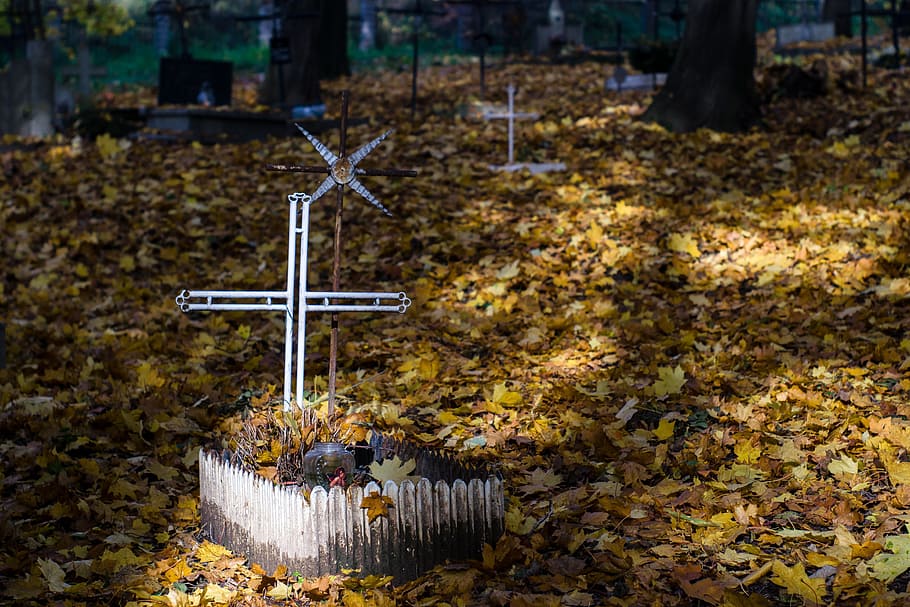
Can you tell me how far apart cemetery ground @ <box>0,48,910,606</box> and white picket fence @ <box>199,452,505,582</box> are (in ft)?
0.28

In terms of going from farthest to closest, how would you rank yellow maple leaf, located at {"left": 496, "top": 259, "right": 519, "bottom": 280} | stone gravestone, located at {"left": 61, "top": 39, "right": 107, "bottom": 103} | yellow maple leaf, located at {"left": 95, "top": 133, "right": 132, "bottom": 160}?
stone gravestone, located at {"left": 61, "top": 39, "right": 107, "bottom": 103}, yellow maple leaf, located at {"left": 95, "top": 133, "right": 132, "bottom": 160}, yellow maple leaf, located at {"left": 496, "top": 259, "right": 519, "bottom": 280}

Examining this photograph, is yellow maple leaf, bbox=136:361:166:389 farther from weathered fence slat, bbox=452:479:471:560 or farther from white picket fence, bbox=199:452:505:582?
weathered fence slat, bbox=452:479:471:560

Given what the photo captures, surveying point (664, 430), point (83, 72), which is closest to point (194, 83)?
point (83, 72)

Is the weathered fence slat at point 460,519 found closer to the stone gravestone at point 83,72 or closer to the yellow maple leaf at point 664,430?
the yellow maple leaf at point 664,430

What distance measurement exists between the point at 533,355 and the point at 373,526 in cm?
250

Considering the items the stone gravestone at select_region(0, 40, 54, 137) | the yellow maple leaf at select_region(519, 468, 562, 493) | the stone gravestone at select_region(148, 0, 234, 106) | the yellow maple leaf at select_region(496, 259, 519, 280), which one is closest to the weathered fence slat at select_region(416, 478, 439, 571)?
the yellow maple leaf at select_region(519, 468, 562, 493)

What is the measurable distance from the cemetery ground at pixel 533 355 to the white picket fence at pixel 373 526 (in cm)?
9

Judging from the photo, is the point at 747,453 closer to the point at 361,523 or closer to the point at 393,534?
the point at 393,534

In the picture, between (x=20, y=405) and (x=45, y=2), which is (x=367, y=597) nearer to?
(x=20, y=405)

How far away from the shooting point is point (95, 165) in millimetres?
11031

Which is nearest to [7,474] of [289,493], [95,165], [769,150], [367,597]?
[289,493]

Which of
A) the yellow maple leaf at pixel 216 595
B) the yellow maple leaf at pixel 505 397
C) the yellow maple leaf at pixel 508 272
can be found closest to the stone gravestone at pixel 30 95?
the yellow maple leaf at pixel 508 272

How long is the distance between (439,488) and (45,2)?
25.7m

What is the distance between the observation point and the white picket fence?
11.9 feet
